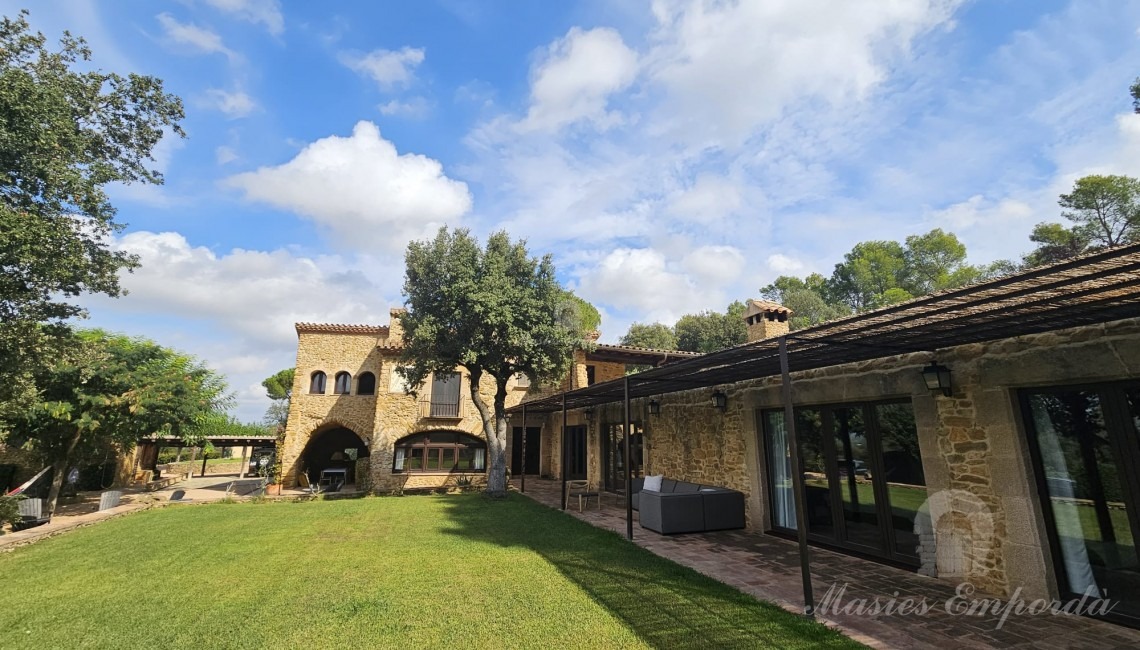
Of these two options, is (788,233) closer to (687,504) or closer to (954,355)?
(954,355)

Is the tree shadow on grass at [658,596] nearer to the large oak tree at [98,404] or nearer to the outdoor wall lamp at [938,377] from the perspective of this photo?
the outdoor wall lamp at [938,377]

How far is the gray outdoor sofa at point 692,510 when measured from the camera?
26.3 feet

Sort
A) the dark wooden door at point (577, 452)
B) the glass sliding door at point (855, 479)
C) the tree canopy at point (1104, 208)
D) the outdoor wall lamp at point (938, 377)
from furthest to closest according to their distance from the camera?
1. the tree canopy at point (1104, 208)
2. the dark wooden door at point (577, 452)
3. the glass sliding door at point (855, 479)
4. the outdoor wall lamp at point (938, 377)

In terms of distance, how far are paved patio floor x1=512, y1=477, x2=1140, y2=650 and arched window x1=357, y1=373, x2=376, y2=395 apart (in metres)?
14.9

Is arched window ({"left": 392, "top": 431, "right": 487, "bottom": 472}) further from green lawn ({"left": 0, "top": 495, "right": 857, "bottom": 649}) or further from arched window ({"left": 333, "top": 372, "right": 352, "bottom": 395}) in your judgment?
green lawn ({"left": 0, "top": 495, "right": 857, "bottom": 649})

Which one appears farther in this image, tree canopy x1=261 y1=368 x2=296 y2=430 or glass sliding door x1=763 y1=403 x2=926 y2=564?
tree canopy x1=261 y1=368 x2=296 y2=430

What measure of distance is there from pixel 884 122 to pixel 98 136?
618 inches

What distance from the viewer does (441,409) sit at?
18609 millimetres

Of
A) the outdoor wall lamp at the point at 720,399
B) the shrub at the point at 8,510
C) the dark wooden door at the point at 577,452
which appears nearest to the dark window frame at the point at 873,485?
the outdoor wall lamp at the point at 720,399

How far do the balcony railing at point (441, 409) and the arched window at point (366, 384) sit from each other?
3051 mm

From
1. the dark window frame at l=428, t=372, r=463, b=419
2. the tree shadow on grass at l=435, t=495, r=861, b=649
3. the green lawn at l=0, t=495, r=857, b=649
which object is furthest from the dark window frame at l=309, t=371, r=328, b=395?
the tree shadow on grass at l=435, t=495, r=861, b=649

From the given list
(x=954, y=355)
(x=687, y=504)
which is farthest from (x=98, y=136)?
(x=954, y=355)

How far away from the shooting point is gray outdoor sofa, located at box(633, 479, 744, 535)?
8.01 meters

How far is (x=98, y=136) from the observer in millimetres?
10320
